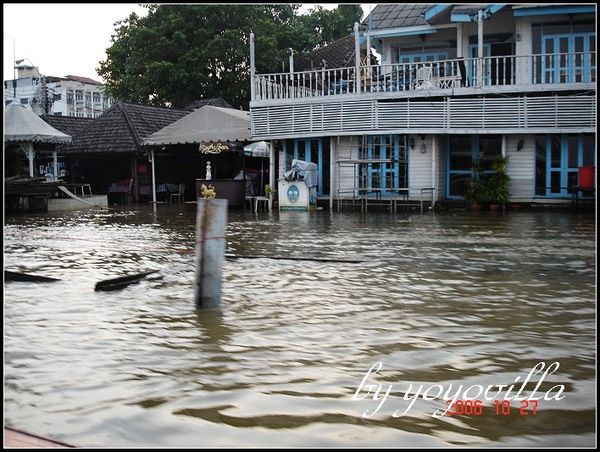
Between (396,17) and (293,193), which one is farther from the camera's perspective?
(396,17)

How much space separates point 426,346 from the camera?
197 inches

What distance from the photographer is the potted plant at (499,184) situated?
19.7m

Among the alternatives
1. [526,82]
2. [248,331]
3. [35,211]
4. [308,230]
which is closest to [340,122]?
[526,82]

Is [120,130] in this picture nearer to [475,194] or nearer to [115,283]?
[475,194]

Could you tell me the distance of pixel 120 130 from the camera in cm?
2838

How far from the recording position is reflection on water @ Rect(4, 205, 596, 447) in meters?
3.60

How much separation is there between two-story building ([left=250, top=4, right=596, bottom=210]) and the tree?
13551 mm

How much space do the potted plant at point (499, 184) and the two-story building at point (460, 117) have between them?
0.47 meters

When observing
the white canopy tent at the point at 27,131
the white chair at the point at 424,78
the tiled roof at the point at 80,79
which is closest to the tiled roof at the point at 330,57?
the white chair at the point at 424,78

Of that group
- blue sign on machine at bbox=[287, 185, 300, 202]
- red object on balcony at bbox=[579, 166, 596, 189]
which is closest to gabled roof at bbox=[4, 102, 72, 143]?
blue sign on machine at bbox=[287, 185, 300, 202]

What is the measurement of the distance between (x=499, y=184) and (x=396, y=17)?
24.4ft

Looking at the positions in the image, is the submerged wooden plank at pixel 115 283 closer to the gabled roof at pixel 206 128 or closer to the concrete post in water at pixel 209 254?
the concrete post in water at pixel 209 254
